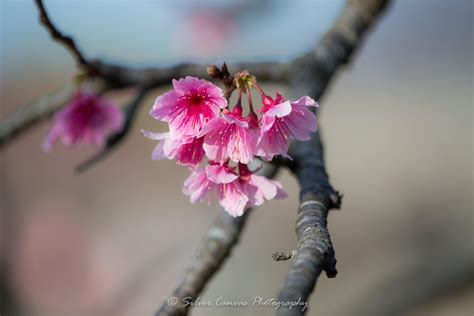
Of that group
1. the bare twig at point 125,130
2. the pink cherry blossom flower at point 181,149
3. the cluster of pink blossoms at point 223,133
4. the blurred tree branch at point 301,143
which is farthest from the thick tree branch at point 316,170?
the bare twig at point 125,130

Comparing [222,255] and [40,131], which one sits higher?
[222,255]

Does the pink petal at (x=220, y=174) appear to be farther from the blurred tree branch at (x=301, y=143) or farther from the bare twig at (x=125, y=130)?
the bare twig at (x=125, y=130)

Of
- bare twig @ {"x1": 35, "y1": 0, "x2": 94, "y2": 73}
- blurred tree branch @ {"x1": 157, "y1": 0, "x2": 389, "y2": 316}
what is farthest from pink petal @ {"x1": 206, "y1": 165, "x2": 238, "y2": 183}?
bare twig @ {"x1": 35, "y1": 0, "x2": 94, "y2": 73}

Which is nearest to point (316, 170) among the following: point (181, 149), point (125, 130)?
point (181, 149)

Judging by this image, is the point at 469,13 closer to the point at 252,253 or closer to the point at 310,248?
the point at 252,253

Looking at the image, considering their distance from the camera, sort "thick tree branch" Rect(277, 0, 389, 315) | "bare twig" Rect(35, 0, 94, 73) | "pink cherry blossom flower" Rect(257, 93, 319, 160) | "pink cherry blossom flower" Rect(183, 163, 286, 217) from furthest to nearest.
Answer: "bare twig" Rect(35, 0, 94, 73) < "pink cherry blossom flower" Rect(183, 163, 286, 217) < "pink cherry blossom flower" Rect(257, 93, 319, 160) < "thick tree branch" Rect(277, 0, 389, 315)

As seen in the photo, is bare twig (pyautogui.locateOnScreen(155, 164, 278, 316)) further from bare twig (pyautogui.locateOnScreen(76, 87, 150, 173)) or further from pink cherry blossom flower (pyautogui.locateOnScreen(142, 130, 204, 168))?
bare twig (pyautogui.locateOnScreen(76, 87, 150, 173))

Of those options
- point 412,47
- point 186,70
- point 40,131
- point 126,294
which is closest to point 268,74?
point 186,70
